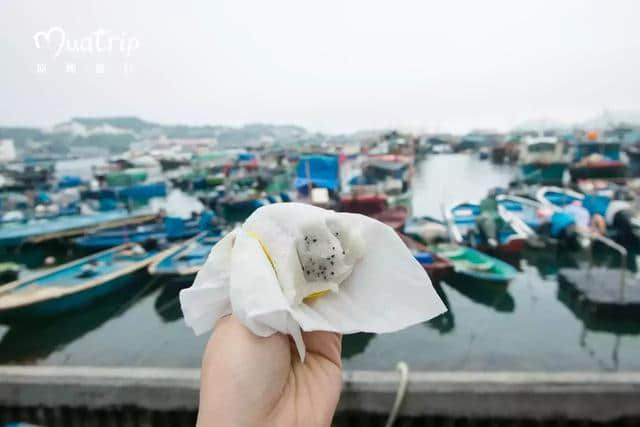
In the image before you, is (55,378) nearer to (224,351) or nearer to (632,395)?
(224,351)

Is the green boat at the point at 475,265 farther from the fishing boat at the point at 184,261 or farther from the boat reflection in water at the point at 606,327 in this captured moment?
the fishing boat at the point at 184,261

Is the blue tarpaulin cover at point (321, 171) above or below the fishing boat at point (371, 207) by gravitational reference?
above

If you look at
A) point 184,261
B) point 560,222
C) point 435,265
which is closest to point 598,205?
point 560,222

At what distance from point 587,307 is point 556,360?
144 centimetres

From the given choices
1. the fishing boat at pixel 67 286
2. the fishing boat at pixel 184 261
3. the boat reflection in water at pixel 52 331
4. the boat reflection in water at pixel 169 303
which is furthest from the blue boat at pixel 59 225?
the boat reflection in water at pixel 169 303

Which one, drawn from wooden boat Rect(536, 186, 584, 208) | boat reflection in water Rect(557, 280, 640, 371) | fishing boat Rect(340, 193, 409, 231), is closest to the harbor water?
boat reflection in water Rect(557, 280, 640, 371)

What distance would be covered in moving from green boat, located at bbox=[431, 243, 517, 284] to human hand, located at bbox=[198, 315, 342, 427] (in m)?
6.89

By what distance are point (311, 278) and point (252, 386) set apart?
0.25 meters

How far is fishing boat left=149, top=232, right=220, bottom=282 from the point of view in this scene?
25.2ft

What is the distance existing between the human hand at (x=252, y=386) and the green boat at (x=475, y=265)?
22.6 feet

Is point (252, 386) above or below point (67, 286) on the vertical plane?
above

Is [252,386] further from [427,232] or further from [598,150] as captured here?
[598,150]

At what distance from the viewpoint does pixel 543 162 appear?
72.5 ft

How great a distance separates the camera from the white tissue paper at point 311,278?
75 centimetres
